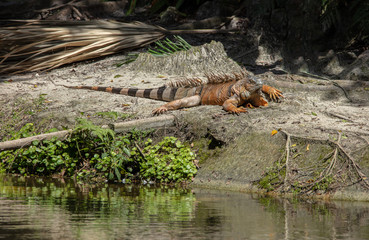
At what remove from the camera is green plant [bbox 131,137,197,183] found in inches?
283

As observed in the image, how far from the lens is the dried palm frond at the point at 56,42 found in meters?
11.9

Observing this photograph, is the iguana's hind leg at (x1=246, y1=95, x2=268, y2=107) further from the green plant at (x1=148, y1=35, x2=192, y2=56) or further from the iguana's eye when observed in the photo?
the green plant at (x1=148, y1=35, x2=192, y2=56)

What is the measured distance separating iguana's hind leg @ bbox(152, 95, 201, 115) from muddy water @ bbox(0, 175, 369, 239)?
82.3 inches

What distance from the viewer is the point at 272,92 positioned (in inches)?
330

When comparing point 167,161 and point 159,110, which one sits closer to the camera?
point 167,161

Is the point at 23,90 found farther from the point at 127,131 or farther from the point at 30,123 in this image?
the point at 127,131

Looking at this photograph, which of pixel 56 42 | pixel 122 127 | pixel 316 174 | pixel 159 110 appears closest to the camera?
pixel 316 174

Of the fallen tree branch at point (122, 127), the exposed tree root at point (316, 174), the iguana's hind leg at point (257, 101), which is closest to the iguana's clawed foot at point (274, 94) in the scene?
the iguana's hind leg at point (257, 101)

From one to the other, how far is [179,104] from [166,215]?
3.82 metres

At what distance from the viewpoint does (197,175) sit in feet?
23.7

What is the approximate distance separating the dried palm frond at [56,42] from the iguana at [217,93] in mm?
3014

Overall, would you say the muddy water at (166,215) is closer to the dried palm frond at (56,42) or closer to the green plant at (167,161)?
the green plant at (167,161)

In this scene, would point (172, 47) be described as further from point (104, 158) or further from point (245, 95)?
point (104, 158)

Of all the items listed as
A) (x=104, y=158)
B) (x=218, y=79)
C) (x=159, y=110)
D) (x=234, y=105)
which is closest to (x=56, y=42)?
(x=159, y=110)
